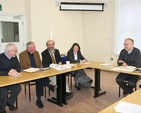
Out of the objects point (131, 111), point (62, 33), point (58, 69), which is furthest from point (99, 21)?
point (131, 111)

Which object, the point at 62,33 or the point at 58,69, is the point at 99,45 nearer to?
the point at 62,33

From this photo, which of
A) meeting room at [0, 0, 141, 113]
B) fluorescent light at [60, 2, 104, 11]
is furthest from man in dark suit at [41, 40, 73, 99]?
fluorescent light at [60, 2, 104, 11]

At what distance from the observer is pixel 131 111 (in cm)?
136

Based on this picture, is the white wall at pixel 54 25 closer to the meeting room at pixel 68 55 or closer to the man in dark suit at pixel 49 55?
the meeting room at pixel 68 55

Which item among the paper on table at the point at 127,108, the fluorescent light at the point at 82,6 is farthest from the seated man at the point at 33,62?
the fluorescent light at the point at 82,6

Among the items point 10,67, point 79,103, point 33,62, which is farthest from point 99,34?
point 10,67

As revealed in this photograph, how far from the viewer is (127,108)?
1.42 meters

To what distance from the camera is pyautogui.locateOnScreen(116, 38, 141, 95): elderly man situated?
3.19 meters

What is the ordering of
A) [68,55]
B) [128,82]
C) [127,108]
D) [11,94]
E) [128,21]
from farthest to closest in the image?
[128,21] → [68,55] → [128,82] → [11,94] → [127,108]

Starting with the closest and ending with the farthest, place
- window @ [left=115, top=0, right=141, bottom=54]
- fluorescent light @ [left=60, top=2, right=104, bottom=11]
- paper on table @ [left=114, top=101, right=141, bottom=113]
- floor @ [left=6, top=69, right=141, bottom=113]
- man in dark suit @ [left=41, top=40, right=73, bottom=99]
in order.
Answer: paper on table @ [left=114, top=101, right=141, bottom=113], floor @ [left=6, top=69, right=141, bottom=113], man in dark suit @ [left=41, top=40, right=73, bottom=99], window @ [left=115, top=0, right=141, bottom=54], fluorescent light @ [left=60, top=2, right=104, bottom=11]

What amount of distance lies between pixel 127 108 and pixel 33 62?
2.42 m

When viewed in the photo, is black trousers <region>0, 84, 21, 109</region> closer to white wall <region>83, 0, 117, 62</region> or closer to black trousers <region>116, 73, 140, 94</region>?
black trousers <region>116, 73, 140, 94</region>

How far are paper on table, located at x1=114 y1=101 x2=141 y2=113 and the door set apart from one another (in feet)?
14.4

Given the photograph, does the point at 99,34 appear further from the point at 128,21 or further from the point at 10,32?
the point at 10,32
